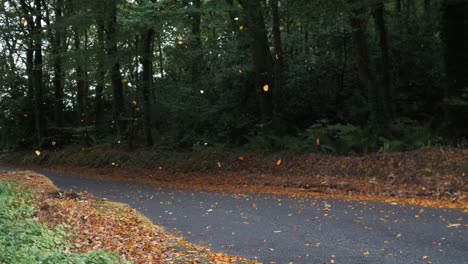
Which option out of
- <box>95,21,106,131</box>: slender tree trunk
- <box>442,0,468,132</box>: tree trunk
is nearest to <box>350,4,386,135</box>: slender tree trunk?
<box>442,0,468,132</box>: tree trunk

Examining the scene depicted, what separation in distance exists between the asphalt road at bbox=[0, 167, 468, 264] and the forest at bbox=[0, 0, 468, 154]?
5277mm

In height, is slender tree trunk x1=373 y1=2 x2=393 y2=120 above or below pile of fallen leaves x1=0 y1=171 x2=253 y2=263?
above

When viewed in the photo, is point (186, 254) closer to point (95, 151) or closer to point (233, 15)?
point (233, 15)

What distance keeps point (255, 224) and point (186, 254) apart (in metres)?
2.53

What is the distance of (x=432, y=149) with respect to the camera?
13.7m

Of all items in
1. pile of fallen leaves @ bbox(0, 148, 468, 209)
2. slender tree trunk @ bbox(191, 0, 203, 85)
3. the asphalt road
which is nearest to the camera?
the asphalt road

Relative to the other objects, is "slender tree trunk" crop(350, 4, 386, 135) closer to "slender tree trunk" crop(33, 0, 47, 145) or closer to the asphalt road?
the asphalt road

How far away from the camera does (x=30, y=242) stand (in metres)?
5.87

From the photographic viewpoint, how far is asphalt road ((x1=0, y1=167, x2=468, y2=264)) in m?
6.84

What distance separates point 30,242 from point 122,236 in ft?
6.21

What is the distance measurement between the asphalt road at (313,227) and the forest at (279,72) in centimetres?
528

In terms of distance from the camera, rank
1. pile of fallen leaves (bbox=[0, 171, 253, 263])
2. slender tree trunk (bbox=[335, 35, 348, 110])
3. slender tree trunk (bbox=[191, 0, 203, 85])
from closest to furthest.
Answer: pile of fallen leaves (bbox=[0, 171, 253, 263])
slender tree trunk (bbox=[335, 35, 348, 110])
slender tree trunk (bbox=[191, 0, 203, 85])

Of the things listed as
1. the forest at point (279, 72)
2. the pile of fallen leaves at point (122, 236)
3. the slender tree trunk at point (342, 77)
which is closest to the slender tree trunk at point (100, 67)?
the forest at point (279, 72)

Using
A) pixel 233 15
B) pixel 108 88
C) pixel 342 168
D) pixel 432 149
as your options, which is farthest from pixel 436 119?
pixel 108 88
